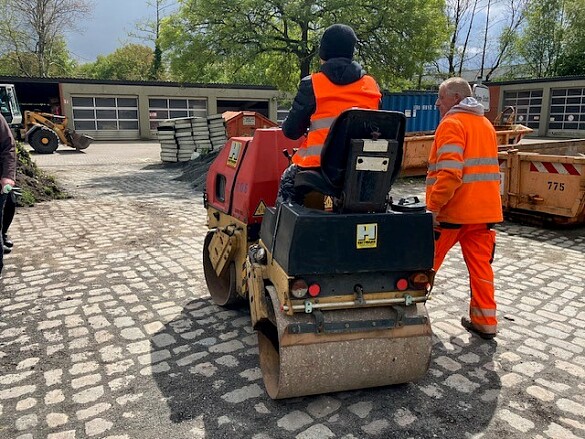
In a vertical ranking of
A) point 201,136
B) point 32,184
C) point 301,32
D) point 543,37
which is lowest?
point 32,184

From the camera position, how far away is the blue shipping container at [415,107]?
698 inches

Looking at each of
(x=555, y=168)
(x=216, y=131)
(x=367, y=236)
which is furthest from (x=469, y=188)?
(x=216, y=131)

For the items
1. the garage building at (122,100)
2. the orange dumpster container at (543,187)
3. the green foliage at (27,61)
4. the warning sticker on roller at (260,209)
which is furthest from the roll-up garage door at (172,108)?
the warning sticker on roller at (260,209)

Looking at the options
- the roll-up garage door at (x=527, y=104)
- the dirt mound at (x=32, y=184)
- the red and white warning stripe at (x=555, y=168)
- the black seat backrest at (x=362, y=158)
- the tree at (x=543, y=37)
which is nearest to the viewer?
the black seat backrest at (x=362, y=158)

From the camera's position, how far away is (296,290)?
2.83 metres

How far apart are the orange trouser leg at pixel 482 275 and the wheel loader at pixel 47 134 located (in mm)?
22567

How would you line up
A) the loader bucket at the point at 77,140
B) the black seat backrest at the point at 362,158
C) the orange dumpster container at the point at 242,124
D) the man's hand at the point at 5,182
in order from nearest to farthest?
the black seat backrest at the point at 362,158
the man's hand at the point at 5,182
the orange dumpster container at the point at 242,124
the loader bucket at the point at 77,140

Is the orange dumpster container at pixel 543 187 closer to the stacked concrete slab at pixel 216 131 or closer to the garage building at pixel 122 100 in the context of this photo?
the stacked concrete slab at pixel 216 131

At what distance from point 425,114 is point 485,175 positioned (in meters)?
15.2

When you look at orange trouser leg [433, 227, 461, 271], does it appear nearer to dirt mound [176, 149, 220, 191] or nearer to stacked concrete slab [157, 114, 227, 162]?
dirt mound [176, 149, 220, 191]

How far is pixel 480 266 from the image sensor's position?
13.1 feet

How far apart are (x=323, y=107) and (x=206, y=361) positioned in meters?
1.92

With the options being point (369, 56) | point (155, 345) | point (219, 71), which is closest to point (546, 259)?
point (155, 345)

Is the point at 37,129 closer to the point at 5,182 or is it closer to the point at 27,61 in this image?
the point at 5,182
